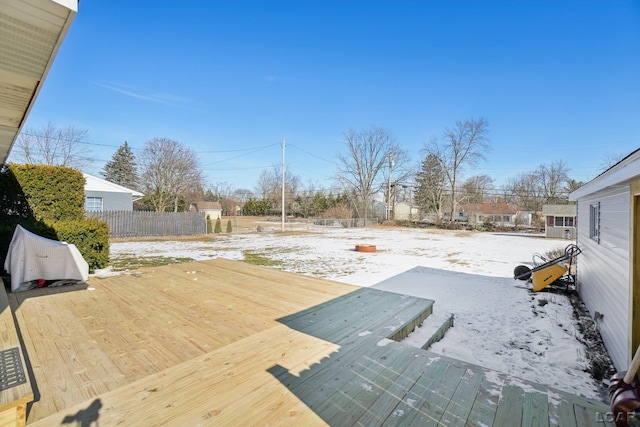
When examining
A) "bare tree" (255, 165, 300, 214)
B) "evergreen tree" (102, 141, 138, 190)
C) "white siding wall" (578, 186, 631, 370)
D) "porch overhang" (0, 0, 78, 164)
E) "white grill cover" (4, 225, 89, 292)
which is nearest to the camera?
"porch overhang" (0, 0, 78, 164)

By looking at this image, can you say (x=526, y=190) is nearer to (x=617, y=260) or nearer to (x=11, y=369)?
(x=617, y=260)

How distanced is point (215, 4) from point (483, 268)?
11.7 m

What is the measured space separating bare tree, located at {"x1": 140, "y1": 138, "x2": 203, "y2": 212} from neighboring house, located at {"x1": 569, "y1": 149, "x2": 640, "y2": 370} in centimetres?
2423

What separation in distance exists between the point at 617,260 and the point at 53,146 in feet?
99.2

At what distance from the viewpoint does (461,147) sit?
94.1ft

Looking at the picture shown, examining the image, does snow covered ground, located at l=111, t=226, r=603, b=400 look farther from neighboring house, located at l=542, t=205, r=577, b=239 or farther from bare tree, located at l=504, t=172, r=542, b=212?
bare tree, located at l=504, t=172, r=542, b=212

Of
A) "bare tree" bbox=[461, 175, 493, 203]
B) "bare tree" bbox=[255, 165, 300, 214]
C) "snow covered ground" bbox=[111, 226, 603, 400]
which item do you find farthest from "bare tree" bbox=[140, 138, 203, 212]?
"bare tree" bbox=[461, 175, 493, 203]

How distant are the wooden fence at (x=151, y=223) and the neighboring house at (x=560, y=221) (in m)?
22.5

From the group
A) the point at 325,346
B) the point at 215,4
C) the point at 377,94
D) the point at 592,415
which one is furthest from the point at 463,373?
the point at 377,94

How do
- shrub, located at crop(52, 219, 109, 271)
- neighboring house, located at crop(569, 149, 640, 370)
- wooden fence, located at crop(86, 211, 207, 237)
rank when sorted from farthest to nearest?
wooden fence, located at crop(86, 211, 207, 237) < shrub, located at crop(52, 219, 109, 271) < neighboring house, located at crop(569, 149, 640, 370)

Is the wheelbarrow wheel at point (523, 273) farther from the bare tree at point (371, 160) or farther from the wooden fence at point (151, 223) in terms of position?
the bare tree at point (371, 160)

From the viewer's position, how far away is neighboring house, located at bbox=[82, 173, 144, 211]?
50.9 feet

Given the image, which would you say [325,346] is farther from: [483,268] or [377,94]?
[377,94]

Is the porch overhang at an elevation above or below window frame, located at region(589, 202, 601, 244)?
above
